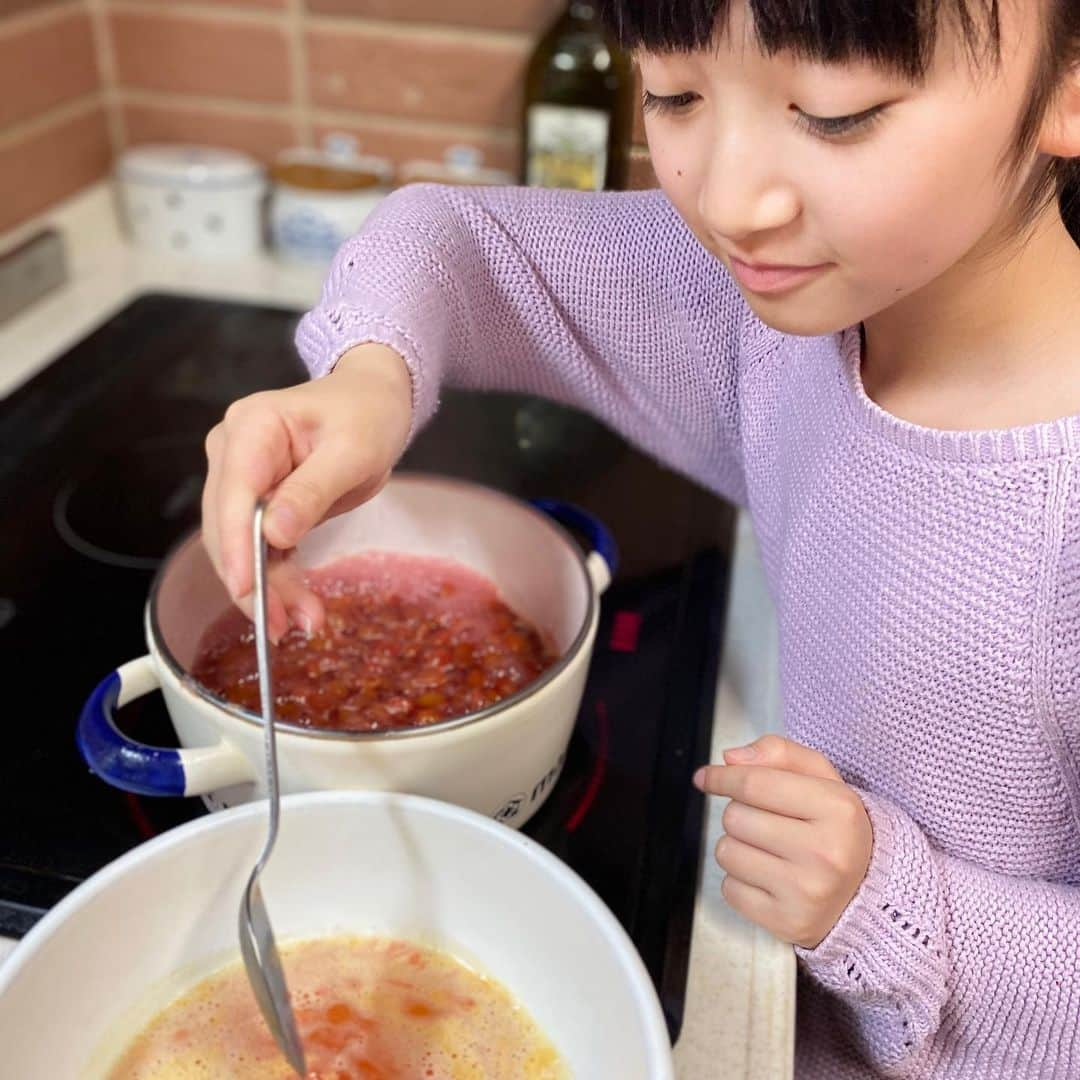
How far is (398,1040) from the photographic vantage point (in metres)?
0.46

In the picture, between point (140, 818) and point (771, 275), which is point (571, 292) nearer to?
point (771, 275)

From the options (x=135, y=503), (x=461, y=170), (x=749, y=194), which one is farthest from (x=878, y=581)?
(x=461, y=170)

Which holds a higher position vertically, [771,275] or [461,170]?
[771,275]

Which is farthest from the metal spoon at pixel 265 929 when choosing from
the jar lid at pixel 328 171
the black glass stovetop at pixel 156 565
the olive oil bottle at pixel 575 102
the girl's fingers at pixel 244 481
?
the jar lid at pixel 328 171

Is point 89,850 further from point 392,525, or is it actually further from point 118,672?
point 392,525

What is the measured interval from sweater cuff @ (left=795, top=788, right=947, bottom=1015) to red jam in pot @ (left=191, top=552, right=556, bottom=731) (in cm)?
17

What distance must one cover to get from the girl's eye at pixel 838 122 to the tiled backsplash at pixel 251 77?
24.3 inches

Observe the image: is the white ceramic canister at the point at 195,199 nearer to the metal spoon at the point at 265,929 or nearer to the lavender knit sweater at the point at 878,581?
the lavender knit sweater at the point at 878,581

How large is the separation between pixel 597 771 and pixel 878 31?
348 mm

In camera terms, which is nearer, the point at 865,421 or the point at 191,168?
the point at 865,421

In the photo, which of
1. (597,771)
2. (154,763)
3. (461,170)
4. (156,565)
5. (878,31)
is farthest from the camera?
(461,170)

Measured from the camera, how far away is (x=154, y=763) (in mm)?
475

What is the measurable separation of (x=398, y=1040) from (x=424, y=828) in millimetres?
76

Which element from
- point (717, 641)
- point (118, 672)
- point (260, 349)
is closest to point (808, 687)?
point (717, 641)
